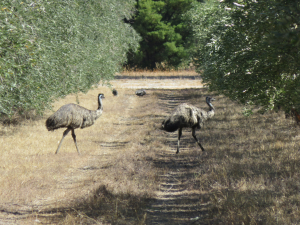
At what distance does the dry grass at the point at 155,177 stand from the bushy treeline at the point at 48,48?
226 cm

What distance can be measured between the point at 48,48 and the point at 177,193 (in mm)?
7644

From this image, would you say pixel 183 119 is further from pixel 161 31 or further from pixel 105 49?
pixel 161 31

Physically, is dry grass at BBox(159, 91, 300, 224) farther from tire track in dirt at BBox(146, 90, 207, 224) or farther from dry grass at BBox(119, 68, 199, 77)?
dry grass at BBox(119, 68, 199, 77)

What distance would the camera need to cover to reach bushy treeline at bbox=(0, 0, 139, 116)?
876cm

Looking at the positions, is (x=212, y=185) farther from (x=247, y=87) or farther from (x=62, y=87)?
(x=62, y=87)

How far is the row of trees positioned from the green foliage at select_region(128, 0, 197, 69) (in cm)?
2485

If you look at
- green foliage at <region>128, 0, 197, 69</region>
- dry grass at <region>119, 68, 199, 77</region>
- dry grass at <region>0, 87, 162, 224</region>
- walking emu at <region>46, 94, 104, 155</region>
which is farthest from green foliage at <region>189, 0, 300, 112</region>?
green foliage at <region>128, 0, 197, 69</region>

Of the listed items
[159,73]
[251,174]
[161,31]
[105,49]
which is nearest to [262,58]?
[251,174]

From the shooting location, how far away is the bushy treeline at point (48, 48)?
8.76 metres

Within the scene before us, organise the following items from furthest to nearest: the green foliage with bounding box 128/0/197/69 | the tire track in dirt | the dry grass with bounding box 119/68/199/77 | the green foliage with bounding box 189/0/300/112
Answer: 1. the dry grass with bounding box 119/68/199/77
2. the green foliage with bounding box 128/0/197/69
3. the tire track in dirt
4. the green foliage with bounding box 189/0/300/112

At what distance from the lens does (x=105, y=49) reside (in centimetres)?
2309

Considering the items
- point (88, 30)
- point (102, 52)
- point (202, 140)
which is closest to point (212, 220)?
point (202, 140)

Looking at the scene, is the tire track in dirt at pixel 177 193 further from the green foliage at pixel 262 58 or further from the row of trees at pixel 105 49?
the green foliage at pixel 262 58

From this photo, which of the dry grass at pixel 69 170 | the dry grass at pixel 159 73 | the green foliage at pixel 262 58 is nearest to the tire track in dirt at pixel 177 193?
the dry grass at pixel 69 170
